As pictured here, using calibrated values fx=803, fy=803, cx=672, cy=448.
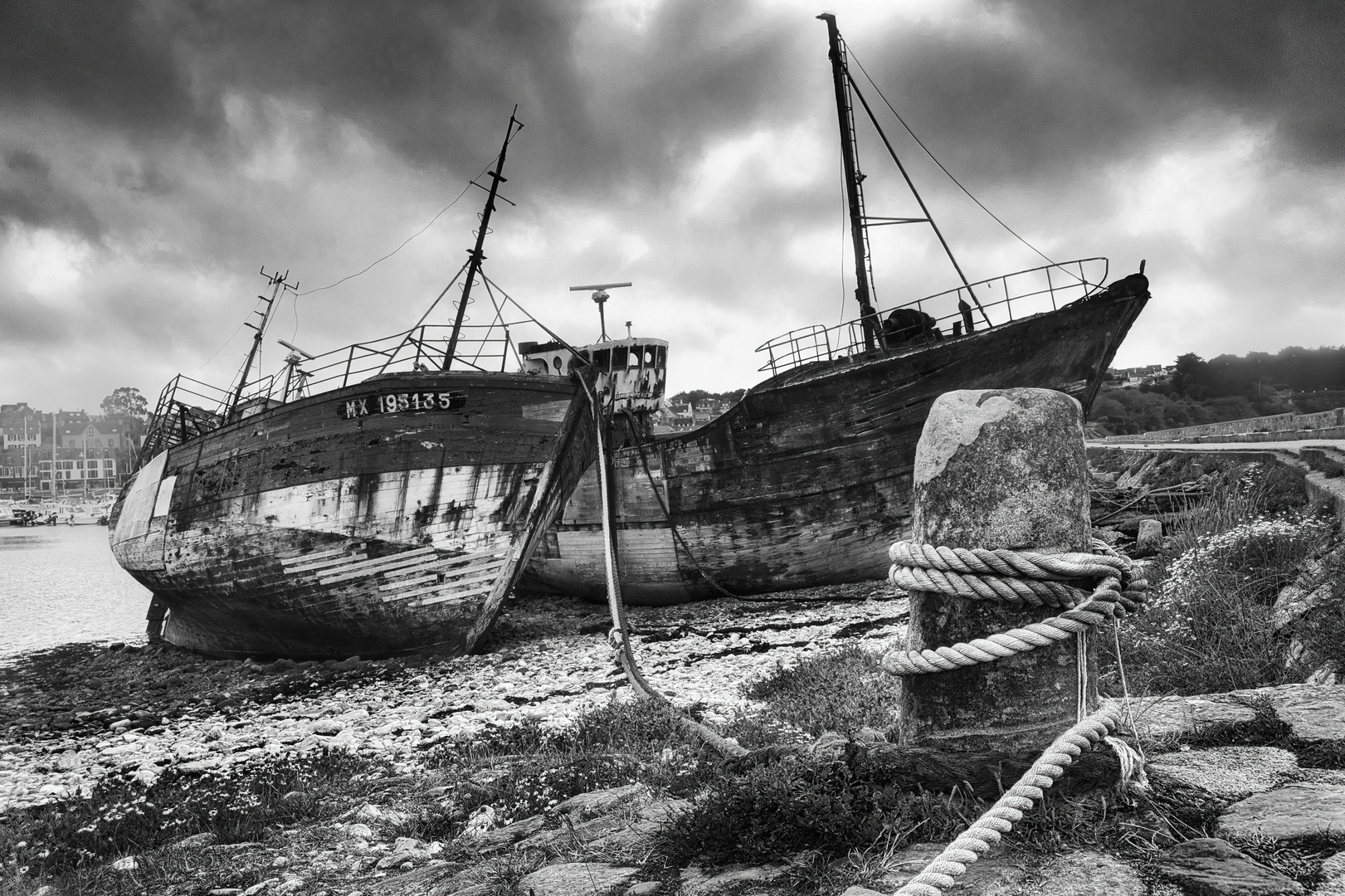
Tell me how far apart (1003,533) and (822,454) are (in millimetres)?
10605

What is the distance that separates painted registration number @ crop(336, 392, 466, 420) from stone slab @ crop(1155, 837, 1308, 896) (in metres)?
9.03

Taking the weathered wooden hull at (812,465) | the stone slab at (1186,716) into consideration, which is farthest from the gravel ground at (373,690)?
the stone slab at (1186,716)

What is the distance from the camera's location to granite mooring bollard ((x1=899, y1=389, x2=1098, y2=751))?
7.47 ft

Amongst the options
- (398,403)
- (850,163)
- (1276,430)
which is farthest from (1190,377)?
(398,403)

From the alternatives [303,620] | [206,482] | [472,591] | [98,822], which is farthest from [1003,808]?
[206,482]

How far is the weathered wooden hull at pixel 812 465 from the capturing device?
12.3 meters

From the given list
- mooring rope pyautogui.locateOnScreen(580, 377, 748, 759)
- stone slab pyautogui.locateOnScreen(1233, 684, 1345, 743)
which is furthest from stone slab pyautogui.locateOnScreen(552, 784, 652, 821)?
stone slab pyautogui.locateOnScreen(1233, 684, 1345, 743)

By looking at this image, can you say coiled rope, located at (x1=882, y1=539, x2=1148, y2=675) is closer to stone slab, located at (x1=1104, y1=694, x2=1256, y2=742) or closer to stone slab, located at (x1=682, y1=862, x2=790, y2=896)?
stone slab, located at (x1=1104, y1=694, x2=1256, y2=742)

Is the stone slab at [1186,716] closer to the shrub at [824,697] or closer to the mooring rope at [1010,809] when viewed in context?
the mooring rope at [1010,809]

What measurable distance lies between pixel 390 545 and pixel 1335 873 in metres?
9.43

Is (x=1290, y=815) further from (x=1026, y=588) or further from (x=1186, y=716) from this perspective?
(x=1186, y=716)

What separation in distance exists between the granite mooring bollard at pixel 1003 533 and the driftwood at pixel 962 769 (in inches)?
1.4

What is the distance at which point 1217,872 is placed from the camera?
1790 mm

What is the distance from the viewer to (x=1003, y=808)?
1873mm
